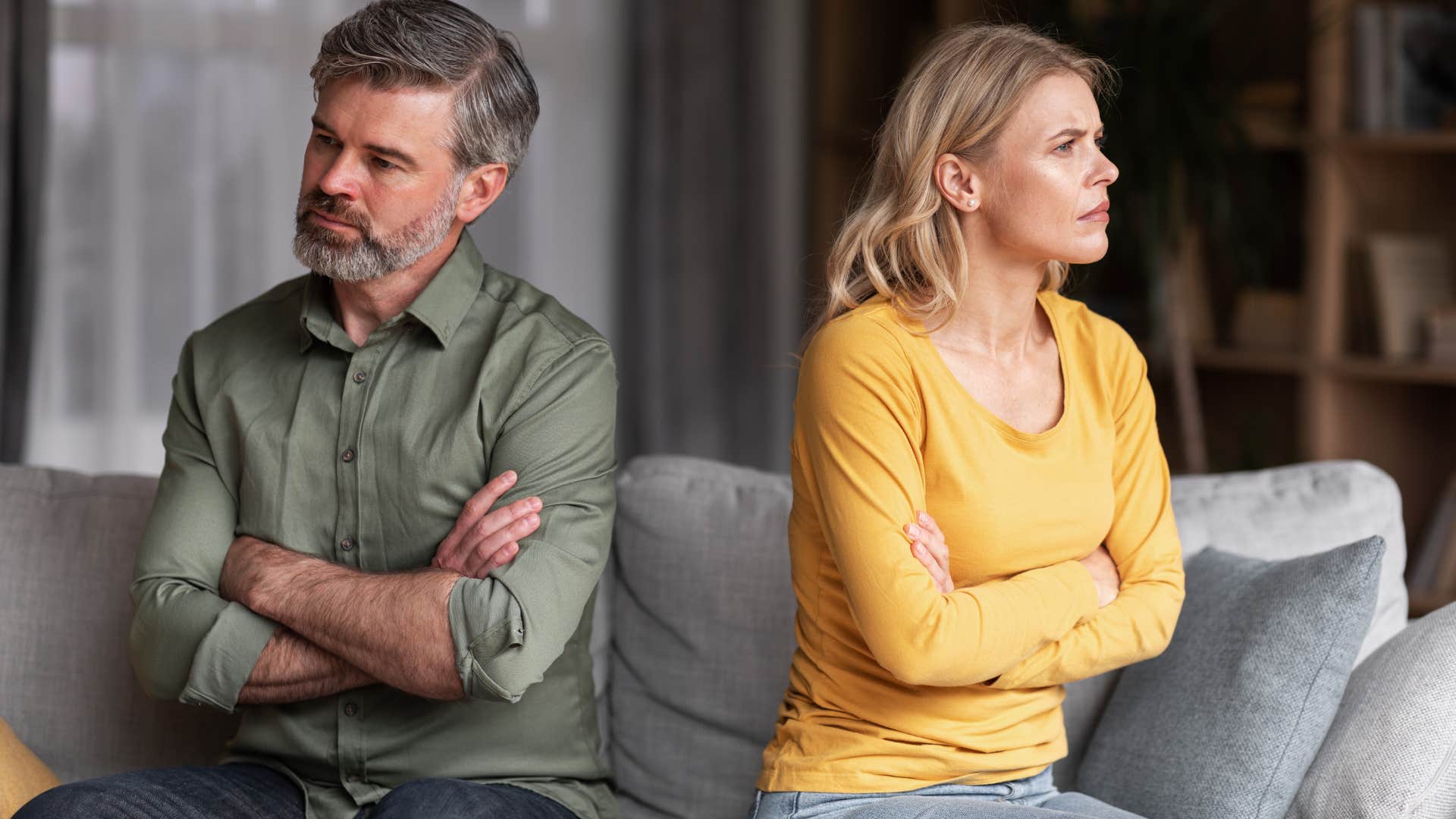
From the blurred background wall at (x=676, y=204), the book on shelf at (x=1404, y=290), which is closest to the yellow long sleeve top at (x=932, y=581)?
the blurred background wall at (x=676, y=204)

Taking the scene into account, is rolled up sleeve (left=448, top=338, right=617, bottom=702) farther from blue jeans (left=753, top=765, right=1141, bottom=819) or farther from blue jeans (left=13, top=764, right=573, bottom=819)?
blue jeans (left=753, top=765, right=1141, bottom=819)

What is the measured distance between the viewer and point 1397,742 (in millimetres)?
1396

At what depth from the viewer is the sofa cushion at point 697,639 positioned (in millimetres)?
1801

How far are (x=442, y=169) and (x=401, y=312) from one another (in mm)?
172

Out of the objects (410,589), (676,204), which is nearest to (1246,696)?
(410,589)

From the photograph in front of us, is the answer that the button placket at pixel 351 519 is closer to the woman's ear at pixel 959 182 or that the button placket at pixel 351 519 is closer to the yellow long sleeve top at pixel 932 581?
the yellow long sleeve top at pixel 932 581

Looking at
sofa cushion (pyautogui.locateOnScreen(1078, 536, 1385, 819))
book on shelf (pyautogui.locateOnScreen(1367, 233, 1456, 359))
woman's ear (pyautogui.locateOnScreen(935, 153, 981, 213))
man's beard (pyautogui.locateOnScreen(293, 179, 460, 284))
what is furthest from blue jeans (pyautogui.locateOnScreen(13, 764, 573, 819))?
book on shelf (pyautogui.locateOnScreen(1367, 233, 1456, 359))

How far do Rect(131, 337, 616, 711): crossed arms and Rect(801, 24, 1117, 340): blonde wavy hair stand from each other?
0.31m

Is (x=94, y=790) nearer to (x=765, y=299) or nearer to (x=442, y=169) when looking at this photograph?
(x=442, y=169)

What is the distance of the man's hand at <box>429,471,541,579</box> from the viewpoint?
56.1 inches

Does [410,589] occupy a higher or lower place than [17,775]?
higher

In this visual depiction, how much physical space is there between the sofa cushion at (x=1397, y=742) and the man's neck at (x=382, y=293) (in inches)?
44.0

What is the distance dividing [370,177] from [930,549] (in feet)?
2.37

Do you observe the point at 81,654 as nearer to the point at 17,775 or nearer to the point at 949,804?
the point at 17,775
